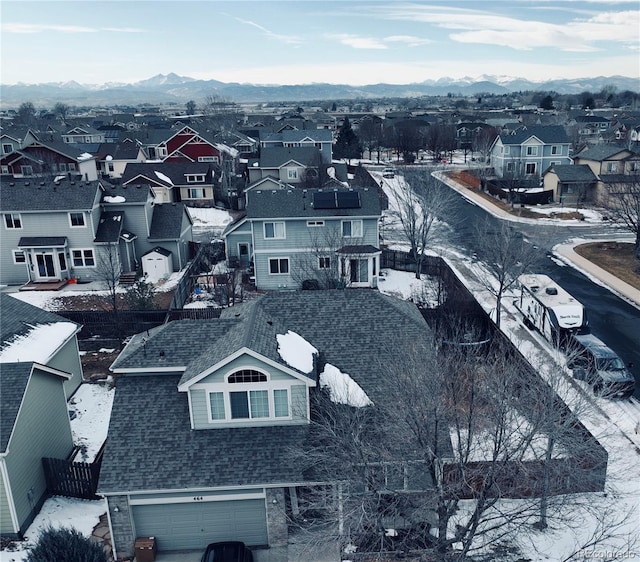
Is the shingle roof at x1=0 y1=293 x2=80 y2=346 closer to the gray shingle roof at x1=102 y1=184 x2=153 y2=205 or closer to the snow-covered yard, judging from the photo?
the snow-covered yard

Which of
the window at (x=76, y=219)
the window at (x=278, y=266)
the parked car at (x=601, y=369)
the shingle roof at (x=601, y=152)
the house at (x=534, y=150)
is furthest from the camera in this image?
the house at (x=534, y=150)

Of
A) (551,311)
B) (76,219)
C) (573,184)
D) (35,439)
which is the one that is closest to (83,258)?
(76,219)

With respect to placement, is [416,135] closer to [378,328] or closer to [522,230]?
[522,230]

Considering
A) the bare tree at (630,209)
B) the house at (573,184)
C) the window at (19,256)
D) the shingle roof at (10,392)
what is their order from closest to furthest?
the shingle roof at (10,392)
the window at (19,256)
the bare tree at (630,209)
the house at (573,184)

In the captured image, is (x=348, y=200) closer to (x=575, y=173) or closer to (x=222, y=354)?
(x=222, y=354)

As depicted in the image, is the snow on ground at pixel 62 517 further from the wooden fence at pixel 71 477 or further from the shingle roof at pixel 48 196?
the shingle roof at pixel 48 196

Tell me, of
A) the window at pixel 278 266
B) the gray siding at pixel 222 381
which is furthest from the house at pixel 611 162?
the gray siding at pixel 222 381

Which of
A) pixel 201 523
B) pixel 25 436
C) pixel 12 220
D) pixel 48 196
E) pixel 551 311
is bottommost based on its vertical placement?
pixel 201 523

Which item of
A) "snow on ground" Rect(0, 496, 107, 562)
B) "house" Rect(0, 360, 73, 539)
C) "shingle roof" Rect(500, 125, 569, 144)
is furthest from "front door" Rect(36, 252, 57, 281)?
"shingle roof" Rect(500, 125, 569, 144)
